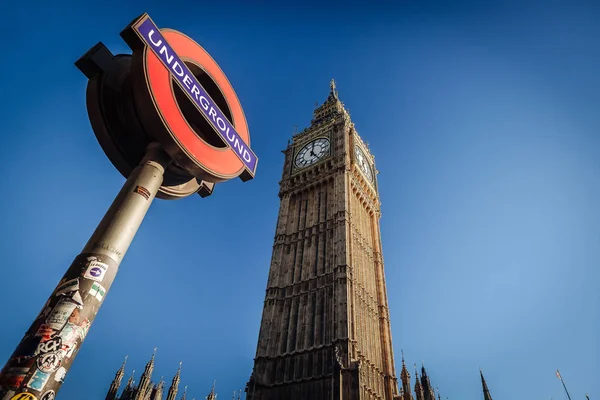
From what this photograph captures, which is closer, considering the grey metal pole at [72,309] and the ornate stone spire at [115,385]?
the grey metal pole at [72,309]

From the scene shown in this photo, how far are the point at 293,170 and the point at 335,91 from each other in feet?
79.4

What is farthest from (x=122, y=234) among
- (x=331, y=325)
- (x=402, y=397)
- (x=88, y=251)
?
(x=402, y=397)

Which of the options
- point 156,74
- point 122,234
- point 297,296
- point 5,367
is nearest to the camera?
point 5,367

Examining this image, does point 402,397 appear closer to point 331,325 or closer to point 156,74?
point 331,325

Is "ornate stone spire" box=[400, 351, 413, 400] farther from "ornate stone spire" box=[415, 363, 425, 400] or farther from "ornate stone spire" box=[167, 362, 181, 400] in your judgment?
"ornate stone spire" box=[167, 362, 181, 400]

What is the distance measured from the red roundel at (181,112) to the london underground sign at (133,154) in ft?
0.09

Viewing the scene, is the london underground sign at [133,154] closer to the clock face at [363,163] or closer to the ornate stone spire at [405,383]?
the ornate stone spire at [405,383]

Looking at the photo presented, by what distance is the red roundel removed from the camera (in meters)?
8.77

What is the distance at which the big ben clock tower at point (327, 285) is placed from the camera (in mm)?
28500

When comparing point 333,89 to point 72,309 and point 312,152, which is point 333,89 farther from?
point 72,309

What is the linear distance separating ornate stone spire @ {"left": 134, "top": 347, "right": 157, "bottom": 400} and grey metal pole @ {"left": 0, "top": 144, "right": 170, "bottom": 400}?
143 ft

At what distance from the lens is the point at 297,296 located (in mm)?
34750

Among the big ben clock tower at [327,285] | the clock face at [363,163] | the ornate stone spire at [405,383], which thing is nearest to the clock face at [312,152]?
the big ben clock tower at [327,285]

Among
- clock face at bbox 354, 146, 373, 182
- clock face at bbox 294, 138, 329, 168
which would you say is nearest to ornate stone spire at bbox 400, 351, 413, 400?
clock face at bbox 354, 146, 373, 182
